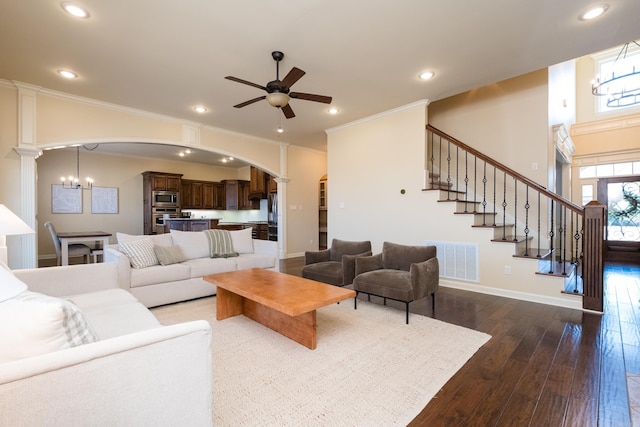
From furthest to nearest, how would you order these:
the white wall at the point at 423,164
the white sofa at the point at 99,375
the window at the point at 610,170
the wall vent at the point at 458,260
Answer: the window at the point at 610,170 → the wall vent at the point at 458,260 → the white wall at the point at 423,164 → the white sofa at the point at 99,375

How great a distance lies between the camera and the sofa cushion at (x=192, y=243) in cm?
417

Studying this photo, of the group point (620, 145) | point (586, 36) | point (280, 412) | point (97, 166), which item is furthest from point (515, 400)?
point (97, 166)

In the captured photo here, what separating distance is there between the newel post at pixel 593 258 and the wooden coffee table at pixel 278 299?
282 centimetres

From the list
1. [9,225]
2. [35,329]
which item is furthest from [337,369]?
[9,225]

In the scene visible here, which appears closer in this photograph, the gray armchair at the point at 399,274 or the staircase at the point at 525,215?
the gray armchair at the point at 399,274

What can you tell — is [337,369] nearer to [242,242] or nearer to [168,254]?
[168,254]

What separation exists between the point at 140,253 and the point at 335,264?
249 centimetres

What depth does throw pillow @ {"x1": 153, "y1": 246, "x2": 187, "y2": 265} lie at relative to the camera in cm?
370

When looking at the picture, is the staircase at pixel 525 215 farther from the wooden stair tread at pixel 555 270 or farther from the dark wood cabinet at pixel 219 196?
the dark wood cabinet at pixel 219 196

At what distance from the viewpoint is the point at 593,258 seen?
3.20 m

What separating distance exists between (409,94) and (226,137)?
3740 mm

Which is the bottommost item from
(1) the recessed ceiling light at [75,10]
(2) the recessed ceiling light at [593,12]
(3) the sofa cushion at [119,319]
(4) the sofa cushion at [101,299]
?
(3) the sofa cushion at [119,319]

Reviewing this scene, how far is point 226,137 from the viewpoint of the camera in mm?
6090

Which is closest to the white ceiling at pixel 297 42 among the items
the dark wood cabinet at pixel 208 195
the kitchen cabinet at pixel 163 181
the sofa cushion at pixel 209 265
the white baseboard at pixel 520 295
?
the sofa cushion at pixel 209 265
